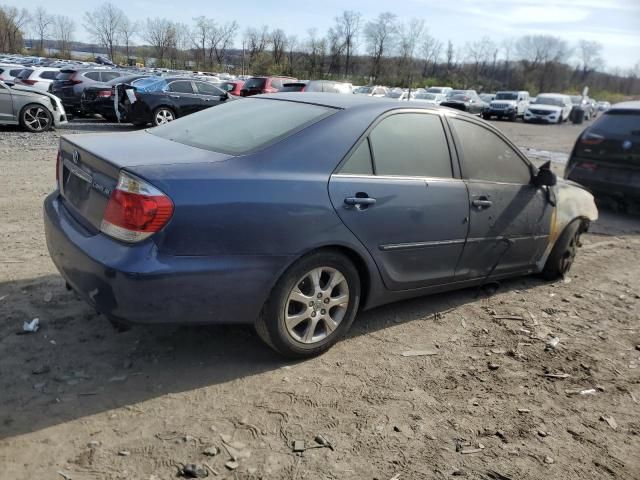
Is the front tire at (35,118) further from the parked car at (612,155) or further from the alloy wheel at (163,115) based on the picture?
the parked car at (612,155)

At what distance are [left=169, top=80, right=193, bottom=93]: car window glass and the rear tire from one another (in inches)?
505

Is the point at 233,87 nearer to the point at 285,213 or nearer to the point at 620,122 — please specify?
the point at 620,122

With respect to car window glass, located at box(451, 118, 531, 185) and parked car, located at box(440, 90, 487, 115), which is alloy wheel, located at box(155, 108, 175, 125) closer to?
car window glass, located at box(451, 118, 531, 185)

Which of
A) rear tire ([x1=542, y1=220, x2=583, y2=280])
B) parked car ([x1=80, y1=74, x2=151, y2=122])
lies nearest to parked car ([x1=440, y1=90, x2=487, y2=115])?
parked car ([x1=80, y1=74, x2=151, y2=122])

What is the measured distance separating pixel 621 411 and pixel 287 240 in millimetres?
2227

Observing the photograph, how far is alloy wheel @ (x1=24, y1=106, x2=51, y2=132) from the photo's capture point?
43.5 ft

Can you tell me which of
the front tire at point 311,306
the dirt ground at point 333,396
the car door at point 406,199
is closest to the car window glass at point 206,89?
the dirt ground at point 333,396

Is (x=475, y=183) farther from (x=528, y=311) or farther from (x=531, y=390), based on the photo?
(x=531, y=390)

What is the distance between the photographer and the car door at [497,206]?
13.7ft

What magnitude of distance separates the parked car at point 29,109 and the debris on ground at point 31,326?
11.3 m

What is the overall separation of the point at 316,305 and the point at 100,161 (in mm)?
1521

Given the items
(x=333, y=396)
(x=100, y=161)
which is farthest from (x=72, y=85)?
(x=333, y=396)

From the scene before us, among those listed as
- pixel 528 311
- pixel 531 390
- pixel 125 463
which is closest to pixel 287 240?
pixel 125 463

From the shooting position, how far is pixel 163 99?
15133 millimetres
